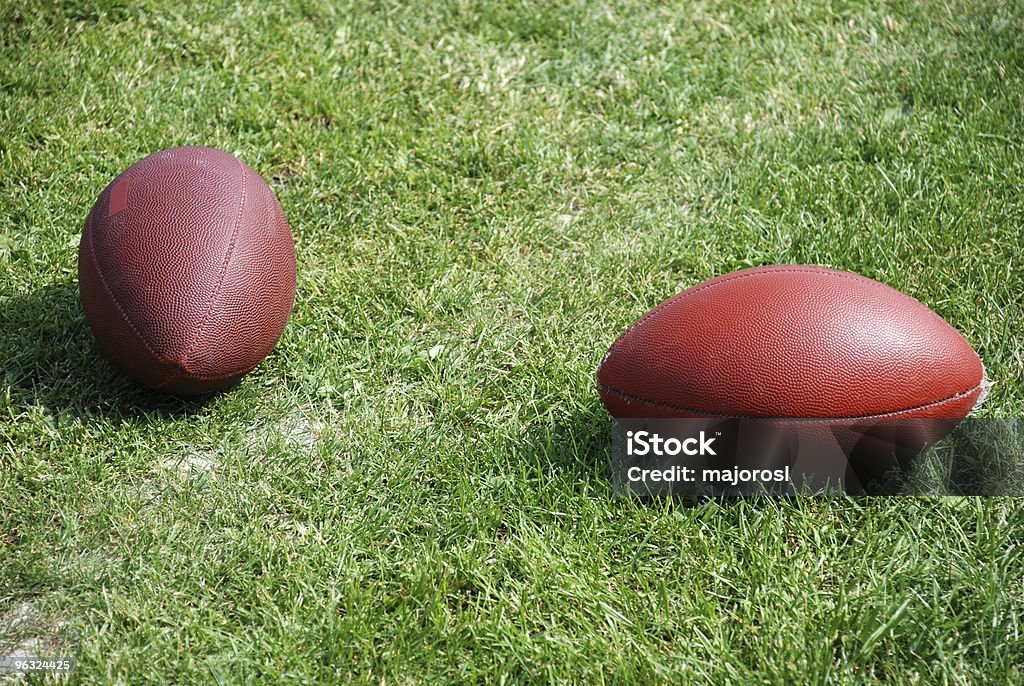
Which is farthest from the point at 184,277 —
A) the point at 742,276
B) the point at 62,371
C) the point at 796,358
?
the point at 796,358

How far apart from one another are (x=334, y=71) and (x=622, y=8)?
1.36 metres

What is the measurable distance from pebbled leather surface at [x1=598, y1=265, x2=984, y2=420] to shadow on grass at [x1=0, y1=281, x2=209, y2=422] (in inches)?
52.6

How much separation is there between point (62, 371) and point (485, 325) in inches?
50.0

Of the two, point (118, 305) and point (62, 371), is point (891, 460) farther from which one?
point (62, 371)

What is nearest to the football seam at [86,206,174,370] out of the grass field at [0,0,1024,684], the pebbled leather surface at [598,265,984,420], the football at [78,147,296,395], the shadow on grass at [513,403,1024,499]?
the football at [78,147,296,395]

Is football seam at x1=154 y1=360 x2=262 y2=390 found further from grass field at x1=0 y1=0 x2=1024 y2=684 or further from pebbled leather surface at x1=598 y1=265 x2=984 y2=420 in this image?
pebbled leather surface at x1=598 y1=265 x2=984 y2=420

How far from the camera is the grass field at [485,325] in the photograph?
2.25 meters

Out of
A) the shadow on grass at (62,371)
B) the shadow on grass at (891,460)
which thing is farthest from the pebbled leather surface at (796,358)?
the shadow on grass at (62,371)

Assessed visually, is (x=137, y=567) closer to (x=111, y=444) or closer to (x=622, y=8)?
(x=111, y=444)

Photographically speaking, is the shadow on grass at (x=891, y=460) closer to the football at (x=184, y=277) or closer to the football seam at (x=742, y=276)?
the football seam at (x=742, y=276)

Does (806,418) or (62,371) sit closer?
(806,418)

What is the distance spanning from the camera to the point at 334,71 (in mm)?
4078

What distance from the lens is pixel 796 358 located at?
235 centimetres

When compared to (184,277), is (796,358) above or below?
above
